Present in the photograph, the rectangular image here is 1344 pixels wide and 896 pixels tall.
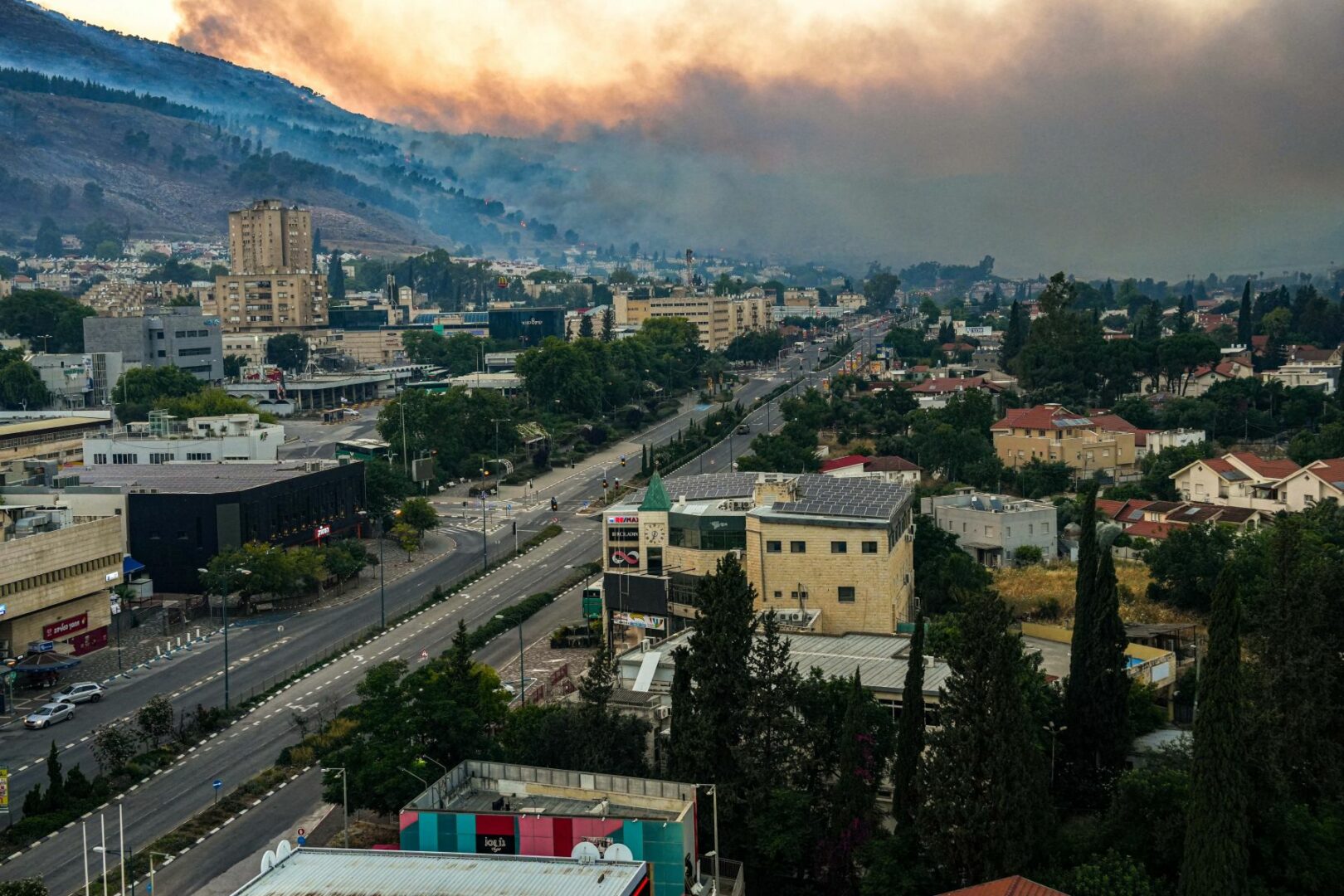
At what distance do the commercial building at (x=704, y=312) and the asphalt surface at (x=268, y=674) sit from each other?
8098 centimetres

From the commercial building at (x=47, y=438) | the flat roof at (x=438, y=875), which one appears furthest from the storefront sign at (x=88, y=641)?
the commercial building at (x=47, y=438)

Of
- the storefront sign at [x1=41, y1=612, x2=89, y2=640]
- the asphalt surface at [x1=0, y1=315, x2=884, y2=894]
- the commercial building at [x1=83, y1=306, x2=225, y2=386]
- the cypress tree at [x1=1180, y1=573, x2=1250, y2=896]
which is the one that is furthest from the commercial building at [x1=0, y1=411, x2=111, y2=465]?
the cypress tree at [x1=1180, y1=573, x2=1250, y2=896]

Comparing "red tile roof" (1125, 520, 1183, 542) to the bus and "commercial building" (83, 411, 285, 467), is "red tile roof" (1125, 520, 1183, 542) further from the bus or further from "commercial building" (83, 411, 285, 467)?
"commercial building" (83, 411, 285, 467)

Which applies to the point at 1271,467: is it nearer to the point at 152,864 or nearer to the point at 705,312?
the point at 152,864

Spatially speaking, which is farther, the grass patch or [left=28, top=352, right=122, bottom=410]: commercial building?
[left=28, top=352, right=122, bottom=410]: commercial building

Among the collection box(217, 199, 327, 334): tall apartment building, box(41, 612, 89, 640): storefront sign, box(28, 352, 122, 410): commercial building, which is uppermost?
box(217, 199, 327, 334): tall apartment building

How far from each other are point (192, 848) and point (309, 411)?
8548 centimetres

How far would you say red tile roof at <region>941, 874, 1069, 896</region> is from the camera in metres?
24.2

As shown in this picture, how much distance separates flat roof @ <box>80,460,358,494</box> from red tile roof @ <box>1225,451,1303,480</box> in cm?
3942

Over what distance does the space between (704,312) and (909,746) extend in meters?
126

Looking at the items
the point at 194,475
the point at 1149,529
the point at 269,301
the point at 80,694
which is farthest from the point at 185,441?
the point at 269,301

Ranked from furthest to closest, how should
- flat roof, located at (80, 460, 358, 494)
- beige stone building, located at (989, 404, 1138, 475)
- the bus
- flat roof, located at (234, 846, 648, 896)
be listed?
the bus → beige stone building, located at (989, 404, 1138, 475) → flat roof, located at (80, 460, 358, 494) → flat roof, located at (234, 846, 648, 896)

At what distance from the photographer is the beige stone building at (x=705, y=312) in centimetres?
15338

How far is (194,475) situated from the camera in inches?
2537
